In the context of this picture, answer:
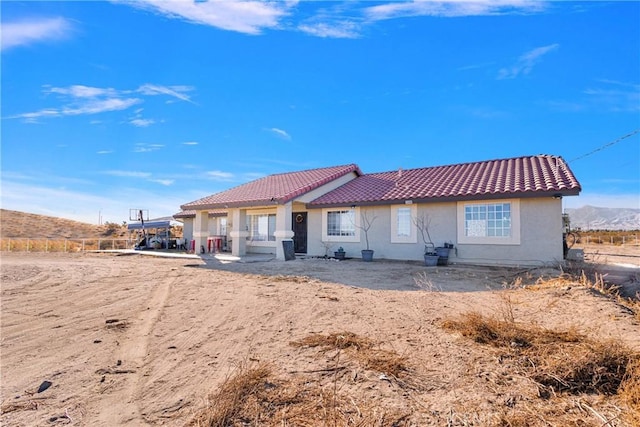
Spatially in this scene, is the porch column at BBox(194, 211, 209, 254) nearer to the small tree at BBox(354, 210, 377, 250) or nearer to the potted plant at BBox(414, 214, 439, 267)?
the small tree at BBox(354, 210, 377, 250)

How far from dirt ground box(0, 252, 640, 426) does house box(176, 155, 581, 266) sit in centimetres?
321

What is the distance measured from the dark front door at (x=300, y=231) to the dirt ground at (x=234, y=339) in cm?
900

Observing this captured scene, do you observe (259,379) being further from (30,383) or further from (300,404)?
(30,383)

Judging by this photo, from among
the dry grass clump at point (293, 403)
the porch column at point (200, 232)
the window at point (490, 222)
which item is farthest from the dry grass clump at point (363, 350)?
the porch column at point (200, 232)

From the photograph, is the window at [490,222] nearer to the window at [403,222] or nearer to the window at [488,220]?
the window at [488,220]

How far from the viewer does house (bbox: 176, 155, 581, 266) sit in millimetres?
Answer: 12828

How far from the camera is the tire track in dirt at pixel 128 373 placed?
3242 millimetres

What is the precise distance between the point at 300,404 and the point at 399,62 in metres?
14.0

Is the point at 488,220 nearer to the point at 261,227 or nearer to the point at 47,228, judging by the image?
A: the point at 261,227

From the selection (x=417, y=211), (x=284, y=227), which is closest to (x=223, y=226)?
(x=284, y=227)

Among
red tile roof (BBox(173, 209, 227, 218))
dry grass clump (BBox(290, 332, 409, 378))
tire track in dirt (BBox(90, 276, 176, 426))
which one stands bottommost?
tire track in dirt (BBox(90, 276, 176, 426))

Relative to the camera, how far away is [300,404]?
328cm

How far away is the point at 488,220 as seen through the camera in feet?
45.2

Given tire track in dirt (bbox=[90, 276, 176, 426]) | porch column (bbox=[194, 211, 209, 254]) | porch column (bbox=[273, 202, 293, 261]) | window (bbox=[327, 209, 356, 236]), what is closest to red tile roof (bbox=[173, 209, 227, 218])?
porch column (bbox=[194, 211, 209, 254])
